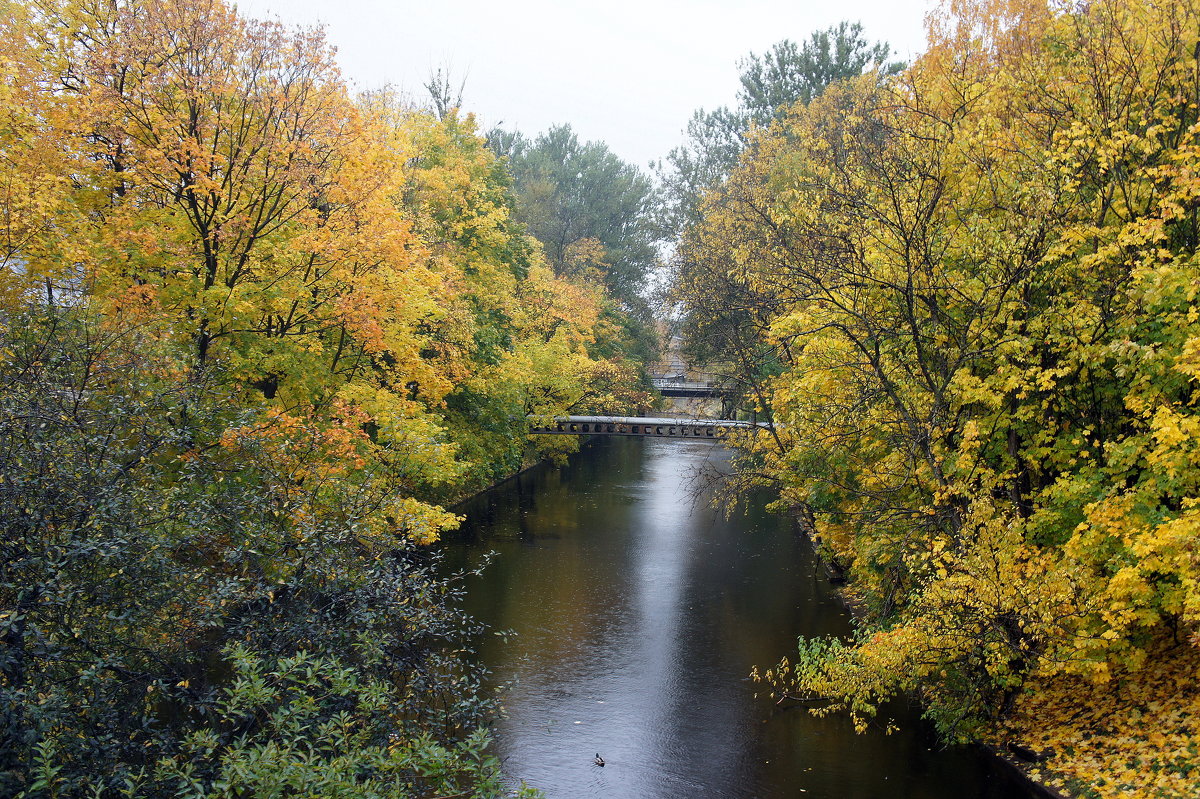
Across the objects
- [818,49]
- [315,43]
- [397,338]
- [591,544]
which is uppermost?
[818,49]

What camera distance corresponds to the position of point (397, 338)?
1914 centimetres

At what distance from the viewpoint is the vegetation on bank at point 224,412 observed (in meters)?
7.03

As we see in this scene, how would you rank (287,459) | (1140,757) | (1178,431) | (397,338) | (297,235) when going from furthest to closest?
(397,338) < (297,235) < (287,459) < (1140,757) < (1178,431)

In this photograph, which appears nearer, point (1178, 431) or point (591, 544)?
point (1178, 431)

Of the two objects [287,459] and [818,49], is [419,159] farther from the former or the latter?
[818,49]

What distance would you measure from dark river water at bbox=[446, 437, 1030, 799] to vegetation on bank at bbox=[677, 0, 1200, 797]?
1356mm

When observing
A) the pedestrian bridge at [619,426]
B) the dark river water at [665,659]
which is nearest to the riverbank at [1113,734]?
the dark river water at [665,659]

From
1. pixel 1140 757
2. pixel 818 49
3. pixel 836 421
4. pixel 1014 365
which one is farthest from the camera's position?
pixel 818 49

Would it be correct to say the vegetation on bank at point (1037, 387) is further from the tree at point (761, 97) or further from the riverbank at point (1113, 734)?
the tree at point (761, 97)

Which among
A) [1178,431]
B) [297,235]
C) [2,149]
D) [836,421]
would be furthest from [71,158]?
[1178,431]

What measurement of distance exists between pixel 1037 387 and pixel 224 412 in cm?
1235

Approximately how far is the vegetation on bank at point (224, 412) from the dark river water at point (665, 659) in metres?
2.23

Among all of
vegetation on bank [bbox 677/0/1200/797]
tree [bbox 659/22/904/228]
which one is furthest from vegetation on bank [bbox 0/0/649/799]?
tree [bbox 659/22/904/228]

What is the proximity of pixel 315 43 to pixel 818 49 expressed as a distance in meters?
39.1
